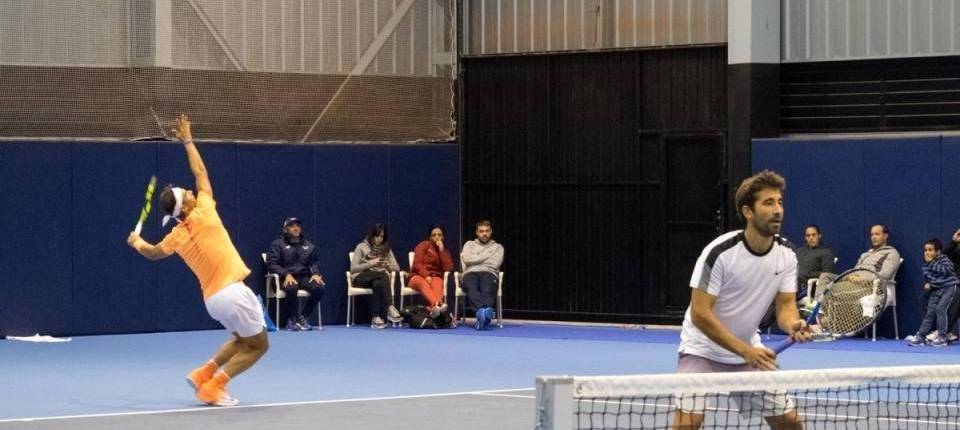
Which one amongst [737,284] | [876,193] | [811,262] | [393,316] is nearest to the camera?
[737,284]

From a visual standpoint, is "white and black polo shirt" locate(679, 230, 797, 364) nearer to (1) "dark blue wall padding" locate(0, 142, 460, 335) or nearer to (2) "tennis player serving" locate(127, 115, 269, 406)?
(2) "tennis player serving" locate(127, 115, 269, 406)

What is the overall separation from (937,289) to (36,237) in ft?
34.5

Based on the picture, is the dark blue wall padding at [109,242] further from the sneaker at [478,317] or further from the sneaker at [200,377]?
the sneaker at [200,377]

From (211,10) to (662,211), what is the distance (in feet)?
20.9

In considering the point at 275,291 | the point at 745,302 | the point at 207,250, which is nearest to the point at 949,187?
the point at 275,291

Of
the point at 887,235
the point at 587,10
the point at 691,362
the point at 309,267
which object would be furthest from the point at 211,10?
the point at 691,362

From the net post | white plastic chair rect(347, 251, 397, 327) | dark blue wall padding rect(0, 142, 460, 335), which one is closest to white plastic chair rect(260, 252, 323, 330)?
dark blue wall padding rect(0, 142, 460, 335)

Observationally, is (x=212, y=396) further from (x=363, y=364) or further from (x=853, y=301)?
(x=853, y=301)

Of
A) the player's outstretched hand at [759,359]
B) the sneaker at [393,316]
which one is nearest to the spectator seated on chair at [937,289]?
the sneaker at [393,316]

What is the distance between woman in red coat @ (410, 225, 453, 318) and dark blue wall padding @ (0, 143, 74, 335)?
15.1 feet

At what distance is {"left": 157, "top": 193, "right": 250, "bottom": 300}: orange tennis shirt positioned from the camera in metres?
13.4

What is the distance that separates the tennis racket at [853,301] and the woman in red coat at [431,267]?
589cm

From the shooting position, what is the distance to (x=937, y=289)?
20062 mm

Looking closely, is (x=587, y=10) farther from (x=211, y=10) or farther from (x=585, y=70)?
(x=211, y=10)
